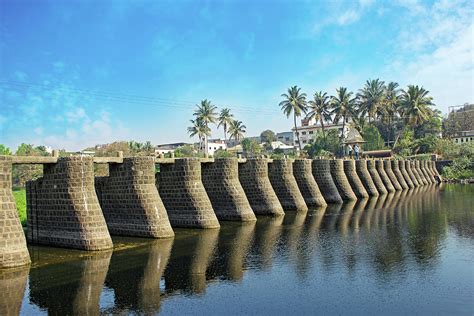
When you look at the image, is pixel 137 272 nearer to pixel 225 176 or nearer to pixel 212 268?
pixel 212 268

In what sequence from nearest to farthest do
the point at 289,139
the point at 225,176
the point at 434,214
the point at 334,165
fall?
the point at 225,176 → the point at 434,214 → the point at 334,165 → the point at 289,139

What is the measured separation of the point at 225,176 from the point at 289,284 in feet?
52.2

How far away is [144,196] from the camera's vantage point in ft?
80.2

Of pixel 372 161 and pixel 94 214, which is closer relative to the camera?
pixel 94 214

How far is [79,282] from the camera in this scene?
16594 millimetres

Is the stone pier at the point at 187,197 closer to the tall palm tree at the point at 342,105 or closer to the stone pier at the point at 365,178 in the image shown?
the stone pier at the point at 365,178

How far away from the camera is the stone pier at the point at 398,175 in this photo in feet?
213

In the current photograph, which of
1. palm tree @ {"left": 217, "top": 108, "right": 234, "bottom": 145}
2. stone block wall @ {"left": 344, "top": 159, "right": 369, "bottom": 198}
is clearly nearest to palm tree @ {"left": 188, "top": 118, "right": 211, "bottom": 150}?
palm tree @ {"left": 217, "top": 108, "right": 234, "bottom": 145}

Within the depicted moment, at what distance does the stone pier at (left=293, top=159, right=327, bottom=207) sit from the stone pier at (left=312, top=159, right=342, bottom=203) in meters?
2.89

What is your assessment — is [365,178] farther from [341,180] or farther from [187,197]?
[187,197]

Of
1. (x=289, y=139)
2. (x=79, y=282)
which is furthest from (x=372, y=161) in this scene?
(x=289, y=139)

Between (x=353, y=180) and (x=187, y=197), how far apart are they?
2762cm

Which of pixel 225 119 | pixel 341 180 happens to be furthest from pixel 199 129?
pixel 341 180

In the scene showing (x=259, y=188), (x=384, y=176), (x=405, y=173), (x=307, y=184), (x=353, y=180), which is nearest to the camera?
(x=259, y=188)
